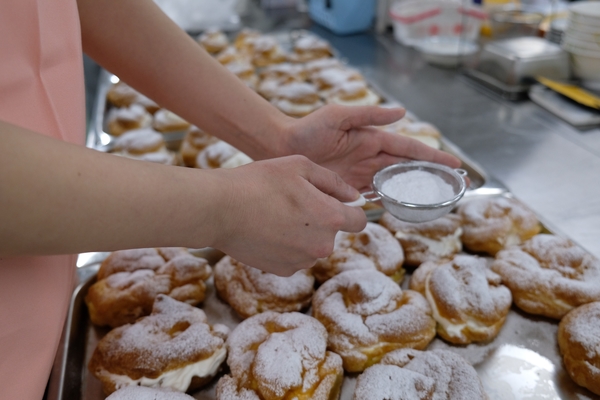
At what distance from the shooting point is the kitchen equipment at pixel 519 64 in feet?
9.61

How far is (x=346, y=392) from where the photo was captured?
1.42 metres

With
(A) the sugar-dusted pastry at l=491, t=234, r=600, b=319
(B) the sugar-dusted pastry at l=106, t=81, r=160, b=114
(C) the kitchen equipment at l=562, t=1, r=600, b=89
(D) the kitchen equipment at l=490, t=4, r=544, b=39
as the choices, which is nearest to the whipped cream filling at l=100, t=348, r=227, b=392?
(A) the sugar-dusted pastry at l=491, t=234, r=600, b=319

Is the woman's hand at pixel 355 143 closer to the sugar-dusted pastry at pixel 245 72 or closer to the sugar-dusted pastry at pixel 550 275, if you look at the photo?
the sugar-dusted pastry at pixel 550 275

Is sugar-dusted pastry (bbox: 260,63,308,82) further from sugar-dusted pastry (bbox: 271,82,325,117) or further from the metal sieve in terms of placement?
the metal sieve

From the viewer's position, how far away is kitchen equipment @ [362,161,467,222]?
1567 millimetres

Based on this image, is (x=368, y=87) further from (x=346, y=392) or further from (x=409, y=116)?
(x=346, y=392)

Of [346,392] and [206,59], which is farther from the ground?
[206,59]

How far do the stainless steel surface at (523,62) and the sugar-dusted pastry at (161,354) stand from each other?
98.5 inches

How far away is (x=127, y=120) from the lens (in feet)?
9.37

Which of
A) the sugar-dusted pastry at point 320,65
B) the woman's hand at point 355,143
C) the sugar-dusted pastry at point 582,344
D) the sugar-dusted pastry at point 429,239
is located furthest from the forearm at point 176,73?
the sugar-dusted pastry at point 320,65

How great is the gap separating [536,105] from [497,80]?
12.9 inches

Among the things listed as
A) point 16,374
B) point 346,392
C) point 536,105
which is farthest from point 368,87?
point 16,374

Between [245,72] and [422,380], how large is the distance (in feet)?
8.88

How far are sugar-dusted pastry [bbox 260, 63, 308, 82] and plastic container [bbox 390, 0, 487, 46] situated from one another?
106 centimetres
